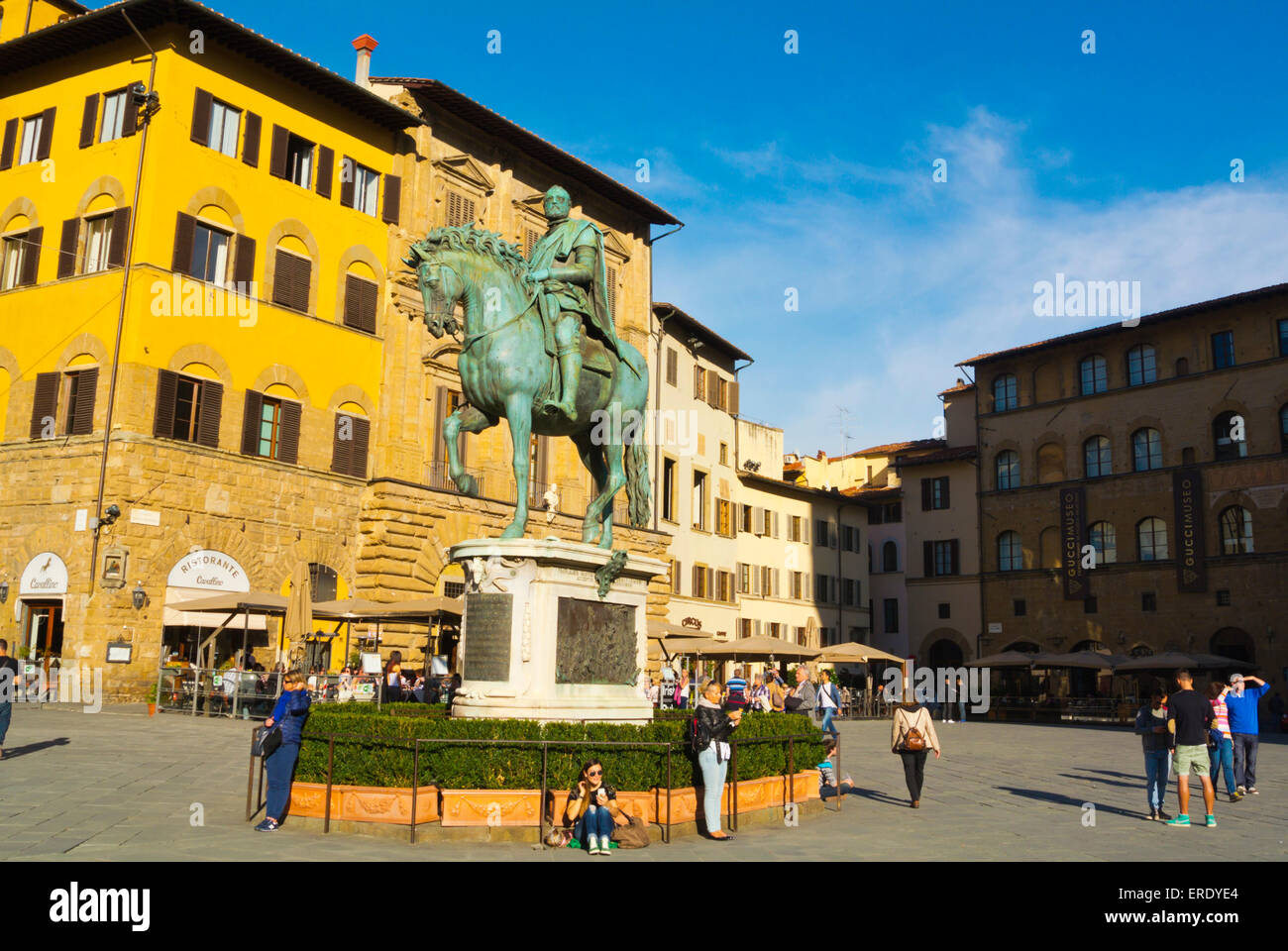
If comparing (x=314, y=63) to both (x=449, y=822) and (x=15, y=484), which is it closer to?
(x=15, y=484)

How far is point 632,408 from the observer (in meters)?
12.4

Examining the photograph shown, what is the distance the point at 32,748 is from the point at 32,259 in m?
17.2

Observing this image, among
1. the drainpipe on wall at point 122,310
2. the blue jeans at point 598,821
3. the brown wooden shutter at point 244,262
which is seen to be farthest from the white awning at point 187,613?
the blue jeans at point 598,821

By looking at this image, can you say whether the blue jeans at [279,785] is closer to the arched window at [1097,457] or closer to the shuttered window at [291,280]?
the shuttered window at [291,280]

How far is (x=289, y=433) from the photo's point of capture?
29.6 meters

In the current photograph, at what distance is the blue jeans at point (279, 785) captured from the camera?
10359mm

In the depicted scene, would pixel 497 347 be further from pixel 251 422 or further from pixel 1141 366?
pixel 1141 366

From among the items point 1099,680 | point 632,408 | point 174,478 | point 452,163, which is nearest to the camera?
point 632,408

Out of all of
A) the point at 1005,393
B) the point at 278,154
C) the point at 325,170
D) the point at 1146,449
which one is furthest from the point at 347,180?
the point at 1146,449

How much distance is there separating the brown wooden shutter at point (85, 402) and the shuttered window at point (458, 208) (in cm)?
1146

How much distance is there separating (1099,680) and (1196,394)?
40.2 ft

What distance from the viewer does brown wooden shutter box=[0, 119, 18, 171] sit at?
29578mm

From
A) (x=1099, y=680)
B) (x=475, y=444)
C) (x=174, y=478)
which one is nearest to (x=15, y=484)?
(x=174, y=478)

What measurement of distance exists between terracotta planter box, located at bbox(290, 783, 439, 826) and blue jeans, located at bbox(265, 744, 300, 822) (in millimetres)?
182
